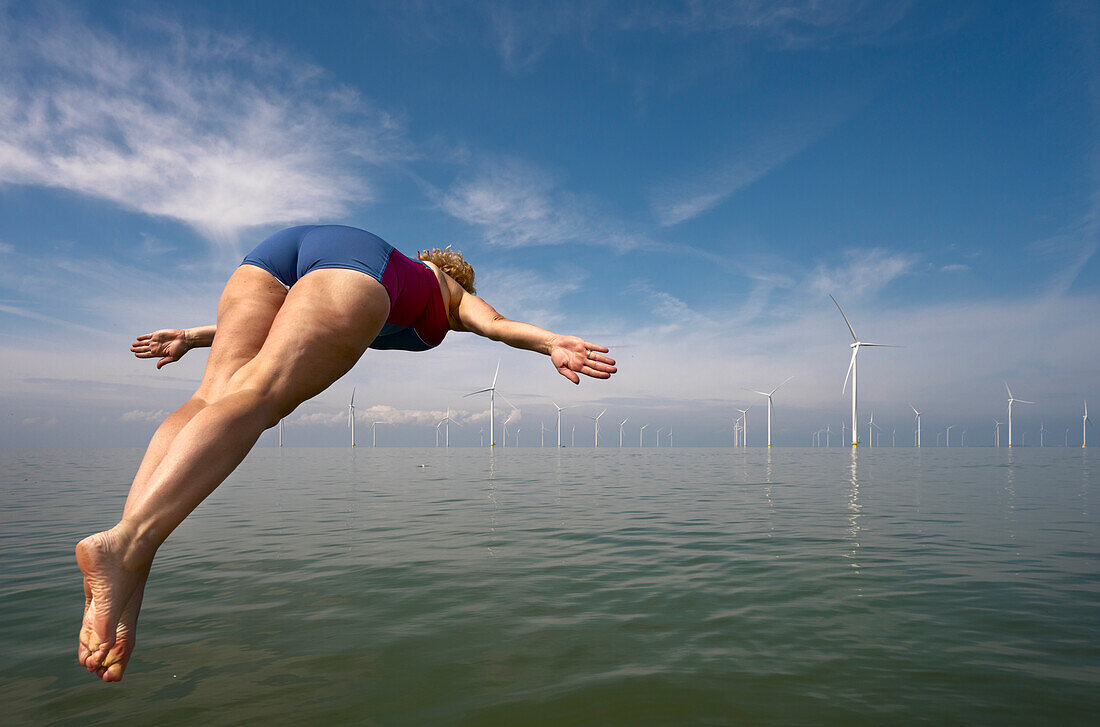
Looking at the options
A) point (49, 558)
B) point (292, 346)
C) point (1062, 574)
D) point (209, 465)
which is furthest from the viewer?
point (49, 558)

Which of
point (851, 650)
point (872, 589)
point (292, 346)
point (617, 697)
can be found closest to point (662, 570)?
point (872, 589)

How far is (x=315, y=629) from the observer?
14.6ft

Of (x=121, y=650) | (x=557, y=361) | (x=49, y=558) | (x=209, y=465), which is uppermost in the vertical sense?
(x=557, y=361)

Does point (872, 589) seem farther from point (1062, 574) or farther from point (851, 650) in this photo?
point (1062, 574)

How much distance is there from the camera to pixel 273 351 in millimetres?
2371

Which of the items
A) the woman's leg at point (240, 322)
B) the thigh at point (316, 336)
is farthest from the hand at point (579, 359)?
the woman's leg at point (240, 322)

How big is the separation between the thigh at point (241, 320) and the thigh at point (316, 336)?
36cm

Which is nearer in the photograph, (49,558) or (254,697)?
(254,697)

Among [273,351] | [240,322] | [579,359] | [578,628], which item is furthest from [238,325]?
[578,628]

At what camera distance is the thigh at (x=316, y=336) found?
7.72ft

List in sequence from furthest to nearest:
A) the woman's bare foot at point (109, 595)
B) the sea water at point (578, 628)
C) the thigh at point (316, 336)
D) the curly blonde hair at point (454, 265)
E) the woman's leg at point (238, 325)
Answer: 1. the curly blonde hair at point (454, 265)
2. the sea water at point (578, 628)
3. the woman's leg at point (238, 325)
4. the thigh at point (316, 336)
5. the woman's bare foot at point (109, 595)

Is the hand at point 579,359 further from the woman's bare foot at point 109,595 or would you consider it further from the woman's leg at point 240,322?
the woman's bare foot at point 109,595

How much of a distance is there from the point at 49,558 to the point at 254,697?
6.55 meters

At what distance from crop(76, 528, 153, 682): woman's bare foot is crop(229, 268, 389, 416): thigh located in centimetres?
63
